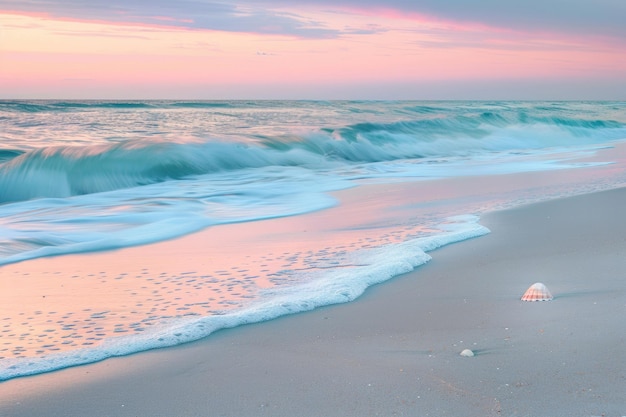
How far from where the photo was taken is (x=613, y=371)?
2896 mm

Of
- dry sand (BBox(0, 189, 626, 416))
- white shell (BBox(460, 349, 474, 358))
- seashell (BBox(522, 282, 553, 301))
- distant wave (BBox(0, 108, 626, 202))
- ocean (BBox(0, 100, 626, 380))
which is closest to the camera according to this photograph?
dry sand (BBox(0, 189, 626, 416))

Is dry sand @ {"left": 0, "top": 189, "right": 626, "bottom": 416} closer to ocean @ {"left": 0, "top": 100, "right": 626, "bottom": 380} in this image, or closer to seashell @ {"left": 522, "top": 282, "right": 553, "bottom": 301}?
seashell @ {"left": 522, "top": 282, "right": 553, "bottom": 301}

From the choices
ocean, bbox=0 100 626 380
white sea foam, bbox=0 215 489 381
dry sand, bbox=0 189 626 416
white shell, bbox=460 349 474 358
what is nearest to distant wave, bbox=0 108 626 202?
ocean, bbox=0 100 626 380

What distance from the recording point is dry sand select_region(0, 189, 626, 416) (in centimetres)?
270

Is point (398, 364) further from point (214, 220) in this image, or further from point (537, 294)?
point (214, 220)

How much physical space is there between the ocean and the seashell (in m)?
1.01

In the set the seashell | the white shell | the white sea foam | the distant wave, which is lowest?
the distant wave

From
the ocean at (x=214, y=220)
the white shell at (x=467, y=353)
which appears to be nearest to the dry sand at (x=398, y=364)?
the white shell at (x=467, y=353)

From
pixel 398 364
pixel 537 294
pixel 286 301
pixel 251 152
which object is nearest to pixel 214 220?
pixel 286 301

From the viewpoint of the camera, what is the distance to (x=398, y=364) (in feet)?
10.2

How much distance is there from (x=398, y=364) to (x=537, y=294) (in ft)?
4.26

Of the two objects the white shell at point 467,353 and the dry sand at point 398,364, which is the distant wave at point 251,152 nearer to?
the dry sand at point 398,364

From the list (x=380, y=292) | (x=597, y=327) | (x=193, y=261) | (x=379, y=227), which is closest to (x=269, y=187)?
(x=379, y=227)

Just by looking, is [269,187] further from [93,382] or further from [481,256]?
[93,382]
